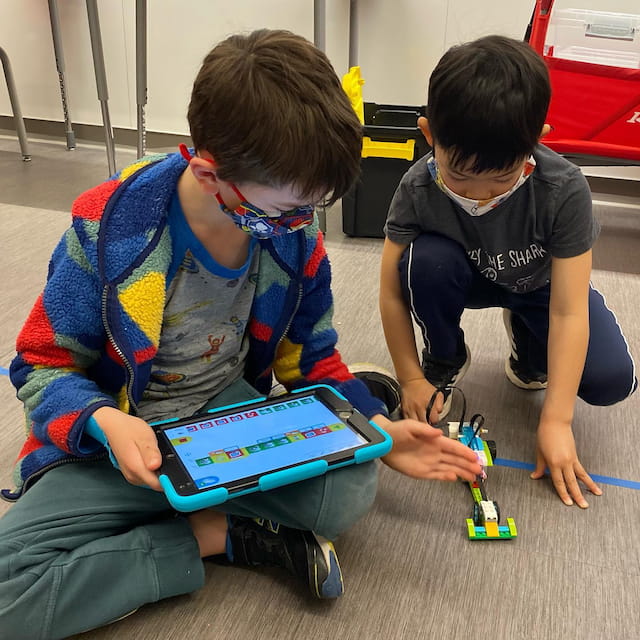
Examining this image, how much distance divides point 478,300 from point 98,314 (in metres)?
0.64

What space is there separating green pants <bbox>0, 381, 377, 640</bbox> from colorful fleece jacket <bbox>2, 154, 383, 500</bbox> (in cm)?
6

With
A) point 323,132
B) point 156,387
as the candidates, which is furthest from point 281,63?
point 156,387

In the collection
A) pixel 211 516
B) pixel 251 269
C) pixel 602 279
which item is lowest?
pixel 602 279

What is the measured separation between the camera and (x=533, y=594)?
78 cm

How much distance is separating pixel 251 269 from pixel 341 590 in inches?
15.1

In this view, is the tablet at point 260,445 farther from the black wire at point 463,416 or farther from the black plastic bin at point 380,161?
the black plastic bin at point 380,161

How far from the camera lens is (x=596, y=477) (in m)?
0.97

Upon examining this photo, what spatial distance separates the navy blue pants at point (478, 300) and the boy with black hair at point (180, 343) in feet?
0.69

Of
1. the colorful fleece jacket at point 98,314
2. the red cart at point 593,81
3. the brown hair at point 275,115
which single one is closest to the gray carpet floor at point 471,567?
the colorful fleece jacket at point 98,314

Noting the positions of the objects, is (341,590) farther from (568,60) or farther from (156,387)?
(568,60)

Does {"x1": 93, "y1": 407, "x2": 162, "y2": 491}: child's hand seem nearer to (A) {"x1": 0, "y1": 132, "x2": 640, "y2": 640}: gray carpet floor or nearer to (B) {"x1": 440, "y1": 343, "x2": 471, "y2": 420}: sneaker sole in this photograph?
(A) {"x1": 0, "y1": 132, "x2": 640, "y2": 640}: gray carpet floor

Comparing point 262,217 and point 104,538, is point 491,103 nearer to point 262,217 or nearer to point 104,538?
point 262,217

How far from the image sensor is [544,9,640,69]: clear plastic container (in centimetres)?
172

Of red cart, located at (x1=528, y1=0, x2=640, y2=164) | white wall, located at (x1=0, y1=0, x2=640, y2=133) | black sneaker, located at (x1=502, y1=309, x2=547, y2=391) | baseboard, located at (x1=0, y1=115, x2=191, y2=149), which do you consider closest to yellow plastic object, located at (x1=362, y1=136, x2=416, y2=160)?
red cart, located at (x1=528, y1=0, x2=640, y2=164)
